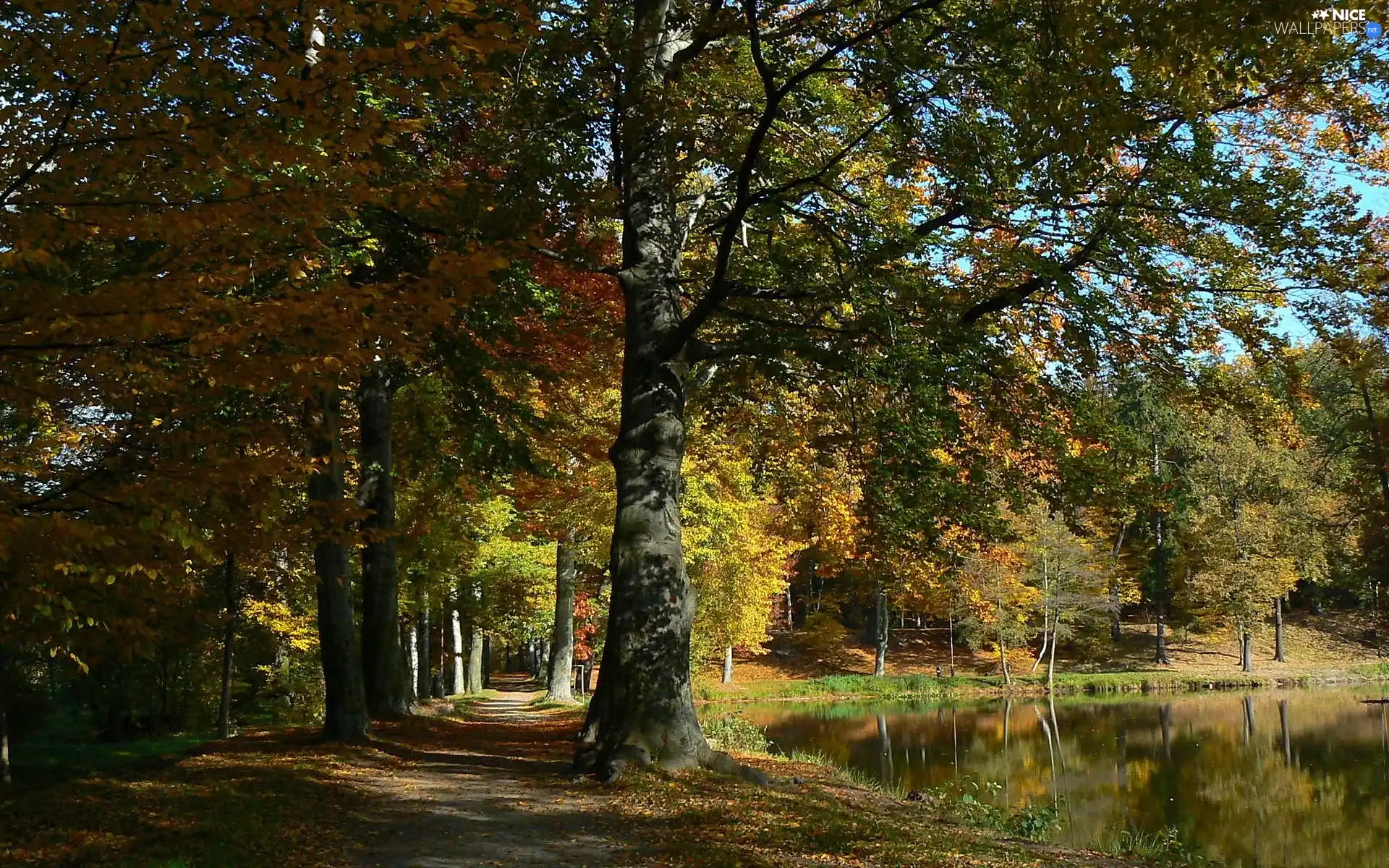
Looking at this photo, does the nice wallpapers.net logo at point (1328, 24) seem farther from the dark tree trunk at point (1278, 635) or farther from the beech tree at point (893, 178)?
the dark tree trunk at point (1278, 635)

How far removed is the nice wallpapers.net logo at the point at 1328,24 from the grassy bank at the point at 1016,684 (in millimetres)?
28662

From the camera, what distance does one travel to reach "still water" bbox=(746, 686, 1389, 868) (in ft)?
39.8

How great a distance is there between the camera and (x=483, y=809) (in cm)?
737

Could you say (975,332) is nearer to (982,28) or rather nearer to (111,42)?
(982,28)

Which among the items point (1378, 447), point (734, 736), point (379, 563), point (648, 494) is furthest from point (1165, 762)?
point (379, 563)

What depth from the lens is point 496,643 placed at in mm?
62875

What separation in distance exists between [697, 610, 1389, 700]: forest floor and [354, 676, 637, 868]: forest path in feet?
70.3

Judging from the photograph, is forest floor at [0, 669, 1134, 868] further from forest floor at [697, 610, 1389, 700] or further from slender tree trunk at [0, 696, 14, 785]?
forest floor at [697, 610, 1389, 700]

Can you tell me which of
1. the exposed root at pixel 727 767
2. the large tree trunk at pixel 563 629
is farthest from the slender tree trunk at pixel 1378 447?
the large tree trunk at pixel 563 629

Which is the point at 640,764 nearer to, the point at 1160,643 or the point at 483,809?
the point at 483,809

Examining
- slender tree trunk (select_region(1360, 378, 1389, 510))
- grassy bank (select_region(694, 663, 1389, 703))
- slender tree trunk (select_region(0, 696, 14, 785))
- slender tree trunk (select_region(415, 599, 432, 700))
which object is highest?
slender tree trunk (select_region(1360, 378, 1389, 510))

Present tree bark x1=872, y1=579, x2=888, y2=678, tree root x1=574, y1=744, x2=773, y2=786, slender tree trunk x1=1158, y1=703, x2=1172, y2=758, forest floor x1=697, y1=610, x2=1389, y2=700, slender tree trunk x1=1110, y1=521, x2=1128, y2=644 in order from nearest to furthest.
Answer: tree root x1=574, y1=744, x2=773, y2=786 → slender tree trunk x1=1158, y1=703, x2=1172, y2=758 → forest floor x1=697, y1=610, x2=1389, y2=700 → slender tree trunk x1=1110, y1=521, x2=1128, y2=644 → tree bark x1=872, y1=579, x2=888, y2=678

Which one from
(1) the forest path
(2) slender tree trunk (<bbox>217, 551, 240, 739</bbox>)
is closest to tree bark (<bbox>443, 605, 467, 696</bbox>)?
(2) slender tree trunk (<bbox>217, 551, 240, 739</bbox>)

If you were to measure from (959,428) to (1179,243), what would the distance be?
10.6 feet
